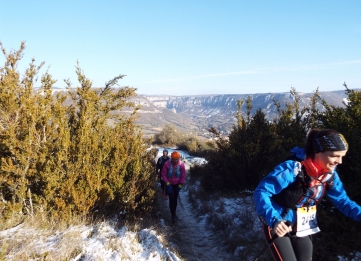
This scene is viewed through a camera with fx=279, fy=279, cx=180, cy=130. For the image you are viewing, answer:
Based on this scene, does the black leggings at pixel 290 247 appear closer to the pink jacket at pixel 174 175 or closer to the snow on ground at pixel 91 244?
the snow on ground at pixel 91 244

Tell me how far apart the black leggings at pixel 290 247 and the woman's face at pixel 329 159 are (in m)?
0.79

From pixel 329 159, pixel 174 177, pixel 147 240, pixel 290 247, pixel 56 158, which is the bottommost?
pixel 147 240

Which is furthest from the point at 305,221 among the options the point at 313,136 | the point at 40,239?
the point at 40,239

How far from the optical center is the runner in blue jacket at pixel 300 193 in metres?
2.48

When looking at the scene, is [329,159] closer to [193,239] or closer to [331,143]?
[331,143]

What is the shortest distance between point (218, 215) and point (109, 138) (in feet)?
10.8

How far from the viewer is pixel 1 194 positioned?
4.54 meters

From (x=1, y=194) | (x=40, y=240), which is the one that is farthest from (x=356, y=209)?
(x=1, y=194)

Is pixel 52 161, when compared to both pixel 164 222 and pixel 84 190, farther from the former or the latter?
pixel 164 222

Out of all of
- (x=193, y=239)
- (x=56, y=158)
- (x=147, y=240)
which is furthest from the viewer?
(x=193, y=239)

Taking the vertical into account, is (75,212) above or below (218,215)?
above

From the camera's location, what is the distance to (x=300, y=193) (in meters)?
2.62

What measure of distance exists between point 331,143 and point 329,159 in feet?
0.48

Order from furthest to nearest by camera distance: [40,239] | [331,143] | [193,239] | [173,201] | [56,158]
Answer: [173,201], [193,239], [56,158], [40,239], [331,143]
